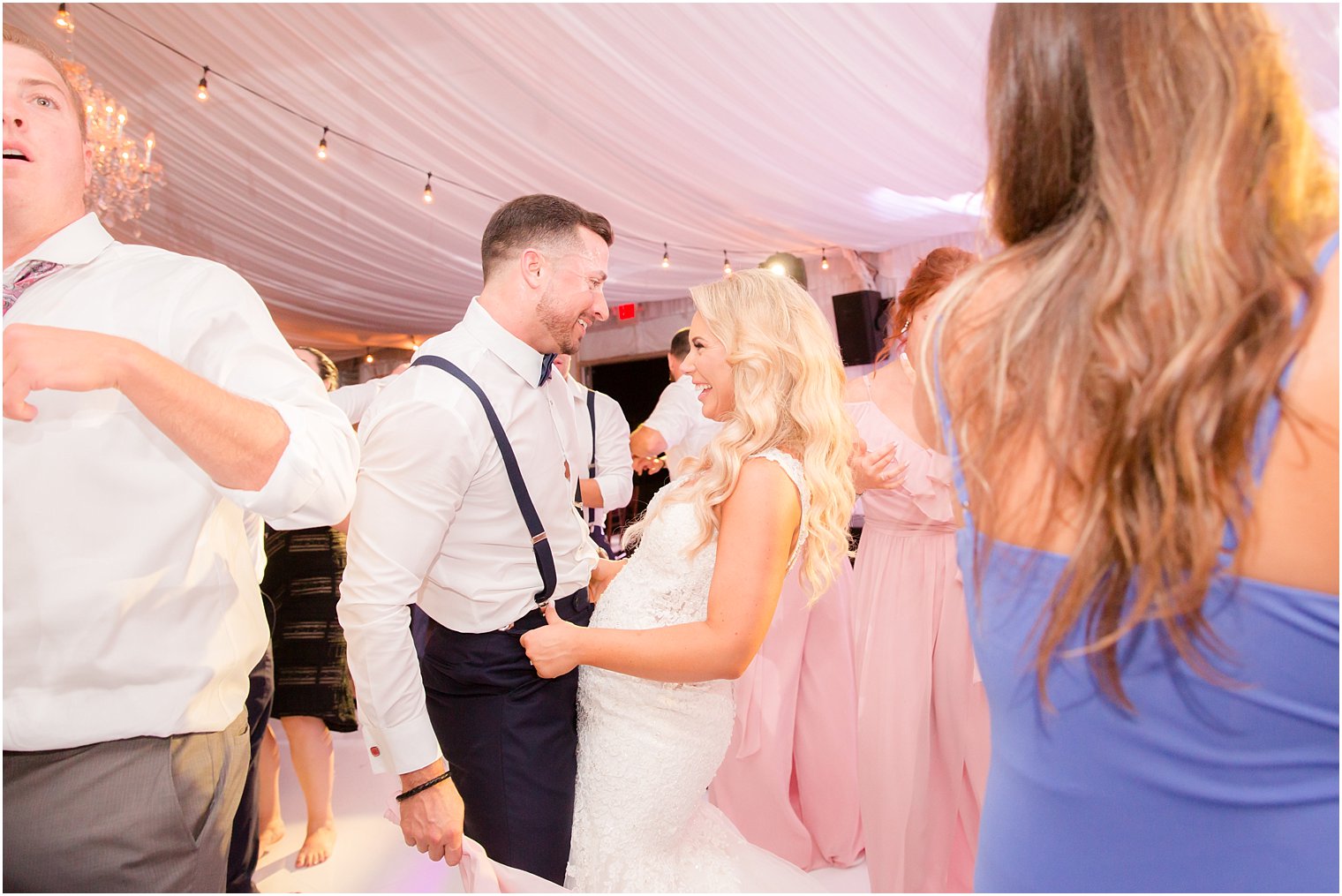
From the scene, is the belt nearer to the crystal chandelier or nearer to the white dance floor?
the white dance floor

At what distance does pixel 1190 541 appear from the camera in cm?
60

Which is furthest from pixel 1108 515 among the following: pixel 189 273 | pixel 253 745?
pixel 253 745

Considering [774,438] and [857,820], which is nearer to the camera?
[774,438]

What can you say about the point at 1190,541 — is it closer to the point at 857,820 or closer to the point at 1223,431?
the point at 1223,431

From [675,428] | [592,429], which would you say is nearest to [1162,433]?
[592,429]

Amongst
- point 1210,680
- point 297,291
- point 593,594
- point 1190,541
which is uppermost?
point 297,291

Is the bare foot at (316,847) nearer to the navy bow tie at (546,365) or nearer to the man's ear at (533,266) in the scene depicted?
the navy bow tie at (546,365)

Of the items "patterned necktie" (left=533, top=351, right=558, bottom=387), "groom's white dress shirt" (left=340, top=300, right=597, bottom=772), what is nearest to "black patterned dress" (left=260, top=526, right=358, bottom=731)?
"groom's white dress shirt" (left=340, top=300, right=597, bottom=772)

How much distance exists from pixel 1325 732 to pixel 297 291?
10.7 meters

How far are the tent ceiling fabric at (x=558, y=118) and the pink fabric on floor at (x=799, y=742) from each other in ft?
6.30

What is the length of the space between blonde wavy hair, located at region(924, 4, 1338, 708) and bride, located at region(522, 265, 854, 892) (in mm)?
930

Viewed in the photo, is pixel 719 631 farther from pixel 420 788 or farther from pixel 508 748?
pixel 420 788

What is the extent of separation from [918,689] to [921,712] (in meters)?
0.06

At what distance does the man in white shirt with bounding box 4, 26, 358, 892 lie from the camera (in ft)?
3.00
